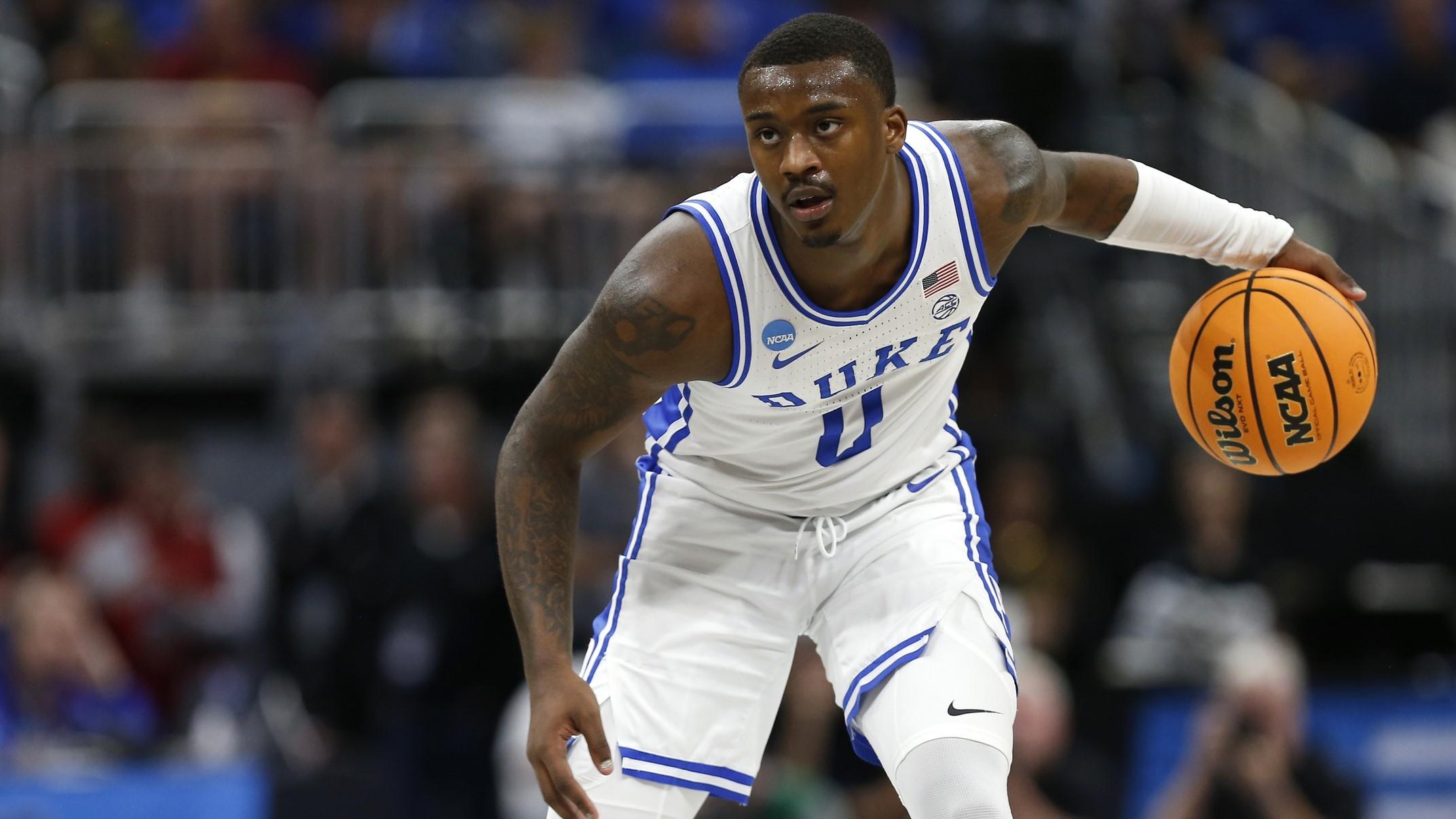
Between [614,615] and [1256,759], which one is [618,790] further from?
[1256,759]

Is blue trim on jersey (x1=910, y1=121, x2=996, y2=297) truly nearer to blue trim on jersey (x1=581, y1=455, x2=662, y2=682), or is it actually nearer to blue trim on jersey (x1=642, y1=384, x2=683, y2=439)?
blue trim on jersey (x1=642, y1=384, x2=683, y2=439)

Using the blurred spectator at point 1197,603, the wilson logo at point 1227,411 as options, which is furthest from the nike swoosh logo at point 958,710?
the blurred spectator at point 1197,603

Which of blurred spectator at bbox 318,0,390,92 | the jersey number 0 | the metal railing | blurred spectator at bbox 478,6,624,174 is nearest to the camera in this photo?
the jersey number 0

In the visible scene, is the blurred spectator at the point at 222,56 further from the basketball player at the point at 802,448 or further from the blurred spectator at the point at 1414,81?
the blurred spectator at the point at 1414,81

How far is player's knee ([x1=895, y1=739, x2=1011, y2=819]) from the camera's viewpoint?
14.4 ft

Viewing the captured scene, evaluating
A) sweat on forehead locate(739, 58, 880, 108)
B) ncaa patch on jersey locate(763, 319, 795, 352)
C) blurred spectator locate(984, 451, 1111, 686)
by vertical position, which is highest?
sweat on forehead locate(739, 58, 880, 108)

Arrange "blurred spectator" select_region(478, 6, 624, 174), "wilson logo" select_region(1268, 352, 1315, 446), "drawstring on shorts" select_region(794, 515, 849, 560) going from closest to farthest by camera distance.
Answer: "drawstring on shorts" select_region(794, 515, 849, 560), "wilson logo" select_region(1268, 352, 1315, 446), "blurred spectator" select_region(478, 6, 624, 174)

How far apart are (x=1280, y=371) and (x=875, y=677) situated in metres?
1.45

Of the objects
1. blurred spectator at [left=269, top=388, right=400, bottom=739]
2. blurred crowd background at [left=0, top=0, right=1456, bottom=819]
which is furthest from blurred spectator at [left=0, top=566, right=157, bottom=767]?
blurred spectator at [left=269, top=388, right=400, bottom=739]

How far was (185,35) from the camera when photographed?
36.8ft

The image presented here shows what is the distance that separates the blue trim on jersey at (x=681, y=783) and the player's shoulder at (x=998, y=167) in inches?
64.5

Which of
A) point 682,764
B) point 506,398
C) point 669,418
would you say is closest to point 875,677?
point 682,764

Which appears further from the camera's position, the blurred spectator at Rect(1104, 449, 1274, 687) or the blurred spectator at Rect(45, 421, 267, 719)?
the blurred spectator at Rect(1104, 449, 1274, 687)

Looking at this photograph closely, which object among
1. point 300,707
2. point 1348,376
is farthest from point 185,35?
point 1348,376
